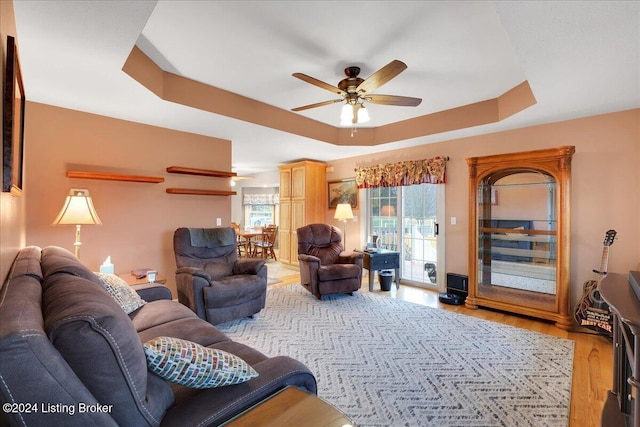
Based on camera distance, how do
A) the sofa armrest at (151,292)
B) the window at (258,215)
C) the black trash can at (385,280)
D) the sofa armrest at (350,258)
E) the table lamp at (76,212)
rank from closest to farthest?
1. the sofa armrest at (151,292)
2. the table lamp at (76,212)
3. the sofa armrest at (350,258)
4. the black trash can at (385,280)
5. the window at (258,215)

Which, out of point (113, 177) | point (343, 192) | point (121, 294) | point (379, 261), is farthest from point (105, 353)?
point (343, 192)

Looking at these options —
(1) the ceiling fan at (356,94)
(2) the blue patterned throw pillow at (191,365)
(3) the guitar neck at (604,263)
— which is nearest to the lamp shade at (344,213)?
(1) the ceiling fan at (356,94)

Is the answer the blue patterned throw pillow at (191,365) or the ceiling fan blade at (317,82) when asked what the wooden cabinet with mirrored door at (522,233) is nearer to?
the ceiling fan blade at (317,82)

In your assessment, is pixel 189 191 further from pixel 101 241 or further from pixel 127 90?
pixel 127 90

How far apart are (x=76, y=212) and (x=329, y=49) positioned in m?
2.67

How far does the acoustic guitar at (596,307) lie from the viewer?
112 inches

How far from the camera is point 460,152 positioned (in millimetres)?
4289

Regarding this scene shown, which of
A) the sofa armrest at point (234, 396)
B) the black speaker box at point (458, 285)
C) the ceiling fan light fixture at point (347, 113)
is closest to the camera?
the sofa armrest at point (234, 396)

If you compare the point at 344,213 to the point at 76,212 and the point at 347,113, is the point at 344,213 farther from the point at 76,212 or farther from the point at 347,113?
the point at 76,212

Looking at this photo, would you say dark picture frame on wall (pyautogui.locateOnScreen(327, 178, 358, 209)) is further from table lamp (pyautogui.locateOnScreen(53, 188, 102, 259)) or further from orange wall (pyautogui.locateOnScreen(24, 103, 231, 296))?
table lamp (pyautogui.locateOnScreen(53, 188, 102, 259))

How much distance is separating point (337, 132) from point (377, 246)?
2030mm

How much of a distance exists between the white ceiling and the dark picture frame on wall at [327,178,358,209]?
2518mm

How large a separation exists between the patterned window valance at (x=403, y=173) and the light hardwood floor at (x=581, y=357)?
180 cm

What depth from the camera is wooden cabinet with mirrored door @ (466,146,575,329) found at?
325 centimetres
